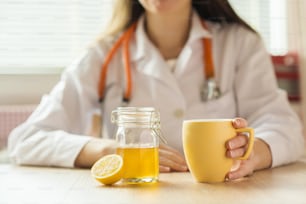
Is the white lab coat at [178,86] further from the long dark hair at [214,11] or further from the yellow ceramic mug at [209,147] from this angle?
the yellow ceramic mug at [209,147]

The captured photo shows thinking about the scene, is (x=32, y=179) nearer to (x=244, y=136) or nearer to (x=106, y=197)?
(x=106, y=197)

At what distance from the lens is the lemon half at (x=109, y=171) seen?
2.82 feet

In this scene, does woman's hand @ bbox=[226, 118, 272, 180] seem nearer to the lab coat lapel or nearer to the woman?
the woman

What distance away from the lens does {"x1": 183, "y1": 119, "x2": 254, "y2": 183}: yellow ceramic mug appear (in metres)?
0.85

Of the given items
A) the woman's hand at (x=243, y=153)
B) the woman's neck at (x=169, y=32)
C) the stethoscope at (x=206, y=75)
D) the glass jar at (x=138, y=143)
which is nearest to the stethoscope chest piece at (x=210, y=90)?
the stethoscope at (x=206, y=75)

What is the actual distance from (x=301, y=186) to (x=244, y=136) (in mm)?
127

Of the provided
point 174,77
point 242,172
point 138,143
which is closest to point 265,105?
point 174,77

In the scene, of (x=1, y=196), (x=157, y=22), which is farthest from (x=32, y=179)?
(x=157, y=22)

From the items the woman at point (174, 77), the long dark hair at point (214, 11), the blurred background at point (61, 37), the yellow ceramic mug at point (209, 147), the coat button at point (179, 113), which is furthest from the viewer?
the blurred background at point (61, 37)

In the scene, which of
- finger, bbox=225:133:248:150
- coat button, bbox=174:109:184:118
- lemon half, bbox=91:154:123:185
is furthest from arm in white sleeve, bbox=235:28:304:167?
Result: lemon half, bbox=91:154:123:185

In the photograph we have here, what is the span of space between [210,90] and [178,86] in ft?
0.32

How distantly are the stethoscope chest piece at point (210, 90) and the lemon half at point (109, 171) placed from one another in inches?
26.5

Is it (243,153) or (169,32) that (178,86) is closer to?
(169,32)

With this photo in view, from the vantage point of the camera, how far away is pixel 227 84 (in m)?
1.54
